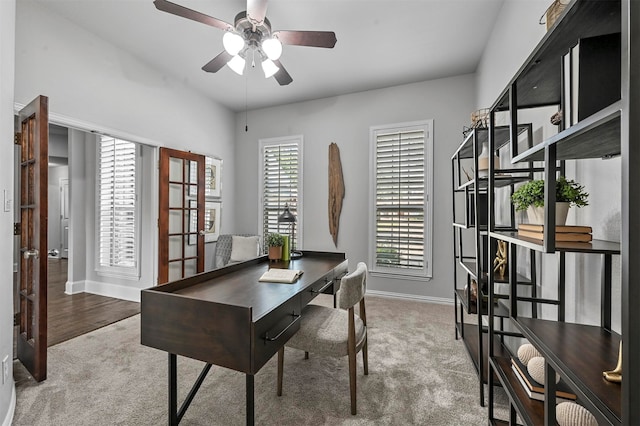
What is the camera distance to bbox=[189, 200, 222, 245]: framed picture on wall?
13.7 ft

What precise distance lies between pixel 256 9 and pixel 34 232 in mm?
2268

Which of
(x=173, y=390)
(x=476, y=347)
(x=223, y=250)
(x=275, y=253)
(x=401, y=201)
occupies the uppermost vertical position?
(x=401, y=201)

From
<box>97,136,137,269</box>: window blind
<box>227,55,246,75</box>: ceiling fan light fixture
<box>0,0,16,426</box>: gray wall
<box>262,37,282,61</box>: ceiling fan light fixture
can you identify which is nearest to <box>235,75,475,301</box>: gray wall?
<box>97,136,137,269</box>: window blind

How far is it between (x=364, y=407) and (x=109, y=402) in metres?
1.61

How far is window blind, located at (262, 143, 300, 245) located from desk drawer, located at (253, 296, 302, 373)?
321 cm

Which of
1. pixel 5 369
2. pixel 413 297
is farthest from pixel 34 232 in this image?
pixel 413 297

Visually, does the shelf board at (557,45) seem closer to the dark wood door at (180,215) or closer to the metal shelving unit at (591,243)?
the metal shelving unit at (591,243)

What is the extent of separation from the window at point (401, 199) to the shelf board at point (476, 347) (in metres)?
1.27

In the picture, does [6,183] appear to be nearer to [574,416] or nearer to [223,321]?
[223,321]

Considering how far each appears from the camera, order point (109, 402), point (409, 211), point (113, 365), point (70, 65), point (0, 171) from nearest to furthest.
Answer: point (0, 171) < point (109, 402) < point (113, 365) < point (70, 65) < point (409, 211)

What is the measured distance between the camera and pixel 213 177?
4652 mm

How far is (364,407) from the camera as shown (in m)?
1.81

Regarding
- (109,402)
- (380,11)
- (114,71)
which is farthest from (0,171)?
(380,11)

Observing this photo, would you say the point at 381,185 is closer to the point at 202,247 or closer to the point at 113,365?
the point at 202,247
